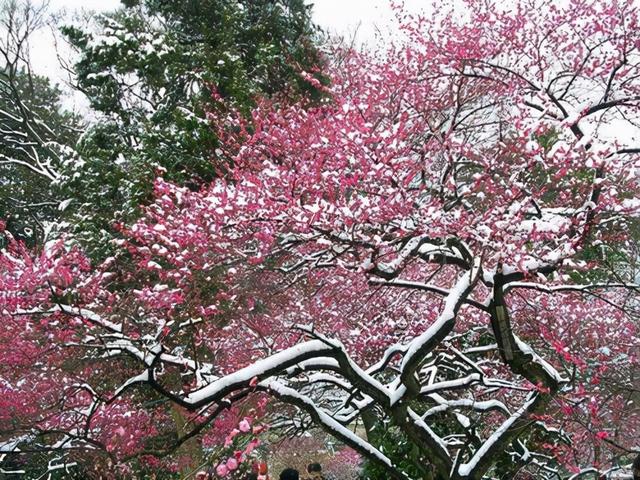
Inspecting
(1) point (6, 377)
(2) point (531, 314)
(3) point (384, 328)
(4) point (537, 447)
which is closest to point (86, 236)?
(1) point (6, 377)

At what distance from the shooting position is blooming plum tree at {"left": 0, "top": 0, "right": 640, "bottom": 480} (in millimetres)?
4984

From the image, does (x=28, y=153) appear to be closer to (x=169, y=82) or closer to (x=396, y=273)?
(x=169, y=82)

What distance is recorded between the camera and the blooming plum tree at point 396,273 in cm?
498

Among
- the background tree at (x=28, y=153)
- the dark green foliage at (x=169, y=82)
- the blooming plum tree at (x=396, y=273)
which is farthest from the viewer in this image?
the background tree at (x=28, y=153)

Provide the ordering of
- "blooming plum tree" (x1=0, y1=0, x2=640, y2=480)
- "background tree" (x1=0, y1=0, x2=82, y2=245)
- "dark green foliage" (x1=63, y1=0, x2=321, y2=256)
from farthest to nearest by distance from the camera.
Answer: "background tree" (x1=0, y1=0, x2=82, y2=245) < "dark green foliage" (x1=63, y1=0, x2=321, y2=256) < "blooming plum tree" (x1=0, y1=0, x2=640, y2=480)

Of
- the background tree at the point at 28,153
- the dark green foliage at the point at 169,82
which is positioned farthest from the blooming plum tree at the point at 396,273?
the background tree at the point at 28,153

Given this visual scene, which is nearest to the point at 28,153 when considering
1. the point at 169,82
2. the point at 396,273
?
the point at 169,82

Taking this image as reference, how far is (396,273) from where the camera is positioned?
5340 millimetres

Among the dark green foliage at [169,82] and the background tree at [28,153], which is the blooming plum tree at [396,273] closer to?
the dark green foliage at [169,82]

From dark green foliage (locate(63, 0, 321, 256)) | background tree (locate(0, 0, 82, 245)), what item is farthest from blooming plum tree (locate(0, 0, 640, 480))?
background tree (locate(0, 0, 82, 245))

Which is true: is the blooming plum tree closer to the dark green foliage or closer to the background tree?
the dark green foliage

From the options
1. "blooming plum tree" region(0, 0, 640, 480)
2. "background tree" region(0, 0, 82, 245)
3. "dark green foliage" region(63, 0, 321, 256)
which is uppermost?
"background tree" region(0, 0, 82, 245)

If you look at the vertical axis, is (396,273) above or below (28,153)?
below

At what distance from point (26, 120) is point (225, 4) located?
28.0ft
